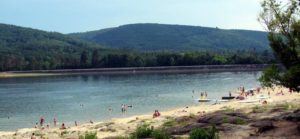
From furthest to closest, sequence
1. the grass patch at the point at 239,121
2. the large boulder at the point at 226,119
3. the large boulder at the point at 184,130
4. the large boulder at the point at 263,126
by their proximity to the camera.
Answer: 1. the large boulder at the point at 226,119
2. the grass patch at the point at 239,121
3. the large boulder at the point at 184,130
4. the large boulder at the point at 263,126

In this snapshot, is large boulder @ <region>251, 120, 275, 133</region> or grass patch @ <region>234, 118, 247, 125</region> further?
grass patch @ <region>234, 118, 247, 125</region>

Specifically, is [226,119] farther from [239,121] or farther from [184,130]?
[184,130]

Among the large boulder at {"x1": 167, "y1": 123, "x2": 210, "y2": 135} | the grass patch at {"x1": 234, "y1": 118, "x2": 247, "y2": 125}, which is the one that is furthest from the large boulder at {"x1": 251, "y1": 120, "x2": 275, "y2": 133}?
the large boulder at {"x1": 167, "y1": 123, "x2": 210, "y2": 135}

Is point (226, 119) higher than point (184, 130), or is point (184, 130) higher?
point (226, 119)

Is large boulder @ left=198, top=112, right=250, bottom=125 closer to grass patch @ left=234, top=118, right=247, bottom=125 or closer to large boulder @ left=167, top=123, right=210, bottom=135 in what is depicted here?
grass patch @ left=234, top=118, right=247, bottom=125

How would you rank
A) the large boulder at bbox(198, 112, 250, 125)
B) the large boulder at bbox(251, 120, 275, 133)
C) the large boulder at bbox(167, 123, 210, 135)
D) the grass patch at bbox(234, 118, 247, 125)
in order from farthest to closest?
1. the large boulder at bbox(198, 112, 250, 125)
2. the grass patch at bbox(234, 118, 247, 125)
3. the large boulder at bbox(167, 123, 210, 135)
4. the large boulder at bbox(251, 120, 275, 133)

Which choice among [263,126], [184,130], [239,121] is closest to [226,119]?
[239,121]

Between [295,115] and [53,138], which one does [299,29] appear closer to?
[295,115]

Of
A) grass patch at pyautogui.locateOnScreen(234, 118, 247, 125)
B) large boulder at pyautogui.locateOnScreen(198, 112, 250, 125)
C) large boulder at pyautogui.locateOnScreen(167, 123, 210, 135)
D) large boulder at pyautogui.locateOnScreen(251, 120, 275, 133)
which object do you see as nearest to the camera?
large boulder at pyautogui.locateOnScreen(251, 120, 275, 133)

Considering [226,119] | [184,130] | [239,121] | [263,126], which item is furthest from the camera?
[226,119]

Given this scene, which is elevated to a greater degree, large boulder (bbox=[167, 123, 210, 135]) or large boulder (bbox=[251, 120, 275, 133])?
large boulder (bbox=[251, 120, 275, 133])

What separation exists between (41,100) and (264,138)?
80.8 metres

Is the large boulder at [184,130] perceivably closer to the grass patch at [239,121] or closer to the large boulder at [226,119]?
the large boulder at [226,119]

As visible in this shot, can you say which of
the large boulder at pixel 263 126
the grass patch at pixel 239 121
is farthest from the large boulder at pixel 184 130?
the large boulder at pixel 263 126
